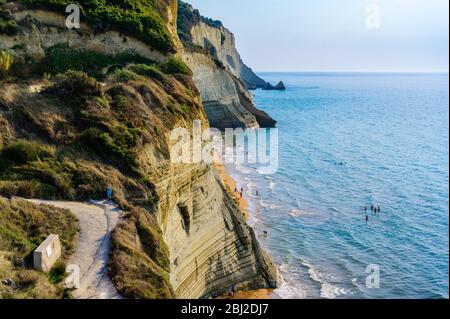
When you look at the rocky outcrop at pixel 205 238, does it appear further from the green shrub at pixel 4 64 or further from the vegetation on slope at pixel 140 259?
the green shrub at pixel 4 64

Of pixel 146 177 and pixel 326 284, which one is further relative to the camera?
pixel 326 284

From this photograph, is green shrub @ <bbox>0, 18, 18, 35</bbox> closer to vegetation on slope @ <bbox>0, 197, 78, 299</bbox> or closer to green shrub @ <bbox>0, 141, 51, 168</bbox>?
green shrub @ <bbox>0, 141, 51, 168</bbox>

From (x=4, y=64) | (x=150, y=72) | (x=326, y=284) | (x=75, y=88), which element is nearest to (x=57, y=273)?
(x=75, y=88)

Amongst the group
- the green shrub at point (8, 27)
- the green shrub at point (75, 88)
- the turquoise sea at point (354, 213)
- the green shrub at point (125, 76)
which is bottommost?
the turquoise sea at point (354, 213)

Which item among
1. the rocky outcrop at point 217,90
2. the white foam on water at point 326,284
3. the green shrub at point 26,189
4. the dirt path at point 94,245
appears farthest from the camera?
the rocky outcrop at point 217,90

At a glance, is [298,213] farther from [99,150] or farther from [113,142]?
[99,150]

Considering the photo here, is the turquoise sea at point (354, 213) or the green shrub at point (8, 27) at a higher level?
the green shrub at point (8, 27)

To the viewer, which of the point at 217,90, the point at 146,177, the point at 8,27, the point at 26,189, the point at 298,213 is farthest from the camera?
the point at 217,90

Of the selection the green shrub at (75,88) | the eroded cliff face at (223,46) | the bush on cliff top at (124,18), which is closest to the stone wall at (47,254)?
the green shrub at (75,88)
